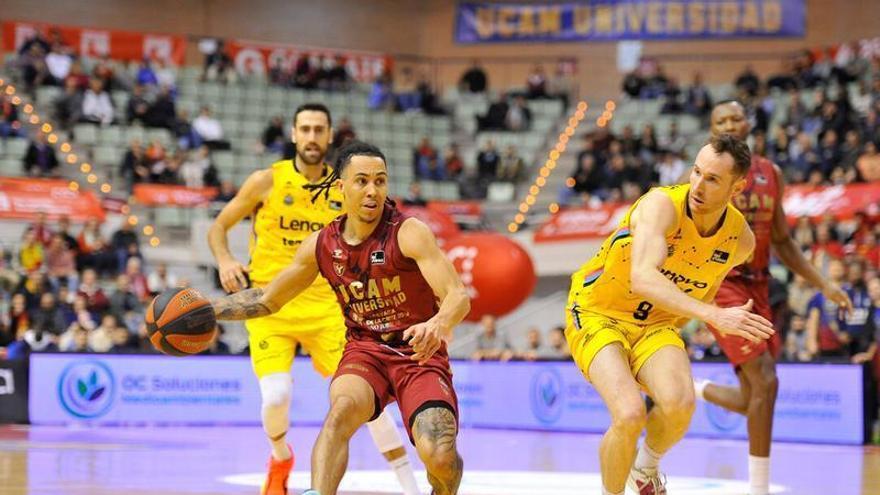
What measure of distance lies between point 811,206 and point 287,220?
12.1 m

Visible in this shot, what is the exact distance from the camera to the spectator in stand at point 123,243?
19594mm

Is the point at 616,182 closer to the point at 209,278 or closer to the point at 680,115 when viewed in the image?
the point at 680,115

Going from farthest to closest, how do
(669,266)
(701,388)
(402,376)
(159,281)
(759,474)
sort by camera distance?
(159,281), (701,388), (759,474), (669,266), (402,376)

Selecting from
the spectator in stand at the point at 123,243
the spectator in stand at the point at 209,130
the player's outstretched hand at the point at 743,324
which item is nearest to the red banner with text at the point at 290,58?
the spectator in stand at the point at 209,130

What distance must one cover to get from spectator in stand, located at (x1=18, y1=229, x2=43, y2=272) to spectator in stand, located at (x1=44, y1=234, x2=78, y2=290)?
0.11 meters

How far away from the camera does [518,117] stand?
2639 centimetres

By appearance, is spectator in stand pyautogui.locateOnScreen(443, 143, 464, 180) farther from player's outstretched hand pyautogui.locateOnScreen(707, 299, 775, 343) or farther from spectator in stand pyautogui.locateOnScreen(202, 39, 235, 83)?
player's outstretched hand pyautogui.locateOnScreen(707, 299, 775, 343)

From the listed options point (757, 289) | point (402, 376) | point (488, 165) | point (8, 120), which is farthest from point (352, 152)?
point (488, 165)

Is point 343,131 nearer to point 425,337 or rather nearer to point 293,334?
point 293,334

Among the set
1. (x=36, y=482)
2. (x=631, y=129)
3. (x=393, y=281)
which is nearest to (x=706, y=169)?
(x=393, y=281)

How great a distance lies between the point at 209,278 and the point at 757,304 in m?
13.9

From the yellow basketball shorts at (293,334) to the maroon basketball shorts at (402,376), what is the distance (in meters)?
1.71

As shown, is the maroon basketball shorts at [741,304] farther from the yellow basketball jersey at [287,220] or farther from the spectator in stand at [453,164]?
the spectator in stand at [453,164]

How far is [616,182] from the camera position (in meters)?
22.6
